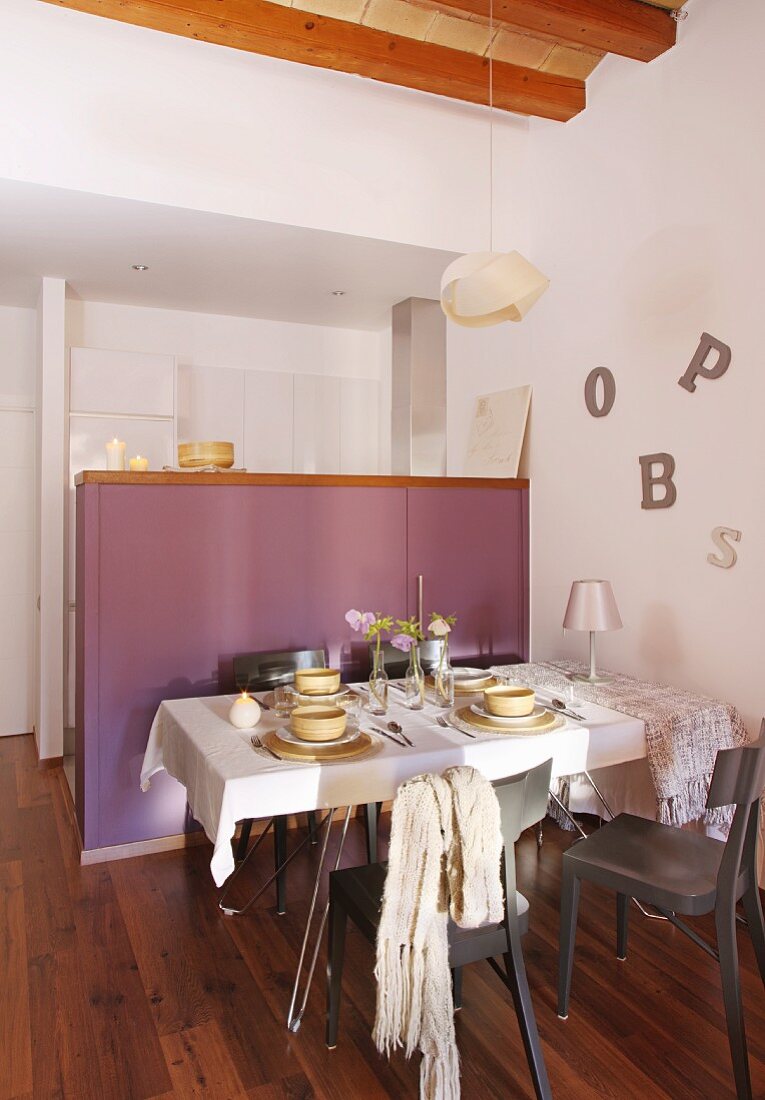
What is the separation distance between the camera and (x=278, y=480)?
345 cm

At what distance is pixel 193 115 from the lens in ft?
10.9

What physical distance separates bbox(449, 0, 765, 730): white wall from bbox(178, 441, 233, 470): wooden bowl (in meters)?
1.58

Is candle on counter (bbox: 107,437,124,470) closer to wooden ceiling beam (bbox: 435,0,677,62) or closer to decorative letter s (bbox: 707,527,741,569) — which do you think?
wooden ceiling beam (bbox: 435,0,677,62)

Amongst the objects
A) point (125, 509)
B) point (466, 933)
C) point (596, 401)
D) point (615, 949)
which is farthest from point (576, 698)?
point (125, 509)

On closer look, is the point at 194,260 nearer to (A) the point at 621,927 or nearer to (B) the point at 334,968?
(B) the point at 334,968

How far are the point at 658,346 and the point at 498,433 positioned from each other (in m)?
1.14

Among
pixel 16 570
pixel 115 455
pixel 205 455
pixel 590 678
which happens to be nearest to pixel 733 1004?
pixel 590 678

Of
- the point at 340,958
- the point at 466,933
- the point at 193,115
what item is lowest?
the point at 340,958

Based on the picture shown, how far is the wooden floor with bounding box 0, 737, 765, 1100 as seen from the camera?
1.89 metres

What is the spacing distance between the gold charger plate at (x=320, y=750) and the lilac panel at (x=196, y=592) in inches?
44.8

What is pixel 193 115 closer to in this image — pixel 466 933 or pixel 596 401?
pixel 596 401

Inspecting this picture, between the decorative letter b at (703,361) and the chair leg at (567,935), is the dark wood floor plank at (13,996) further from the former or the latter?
the decorative letter b at (703,361)

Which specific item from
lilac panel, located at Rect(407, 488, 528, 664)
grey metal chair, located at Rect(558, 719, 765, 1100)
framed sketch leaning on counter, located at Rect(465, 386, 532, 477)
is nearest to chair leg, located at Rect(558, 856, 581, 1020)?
grey metal chair, located at Rect(558, 719, 765, 1100)

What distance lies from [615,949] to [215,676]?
71.6 inches
